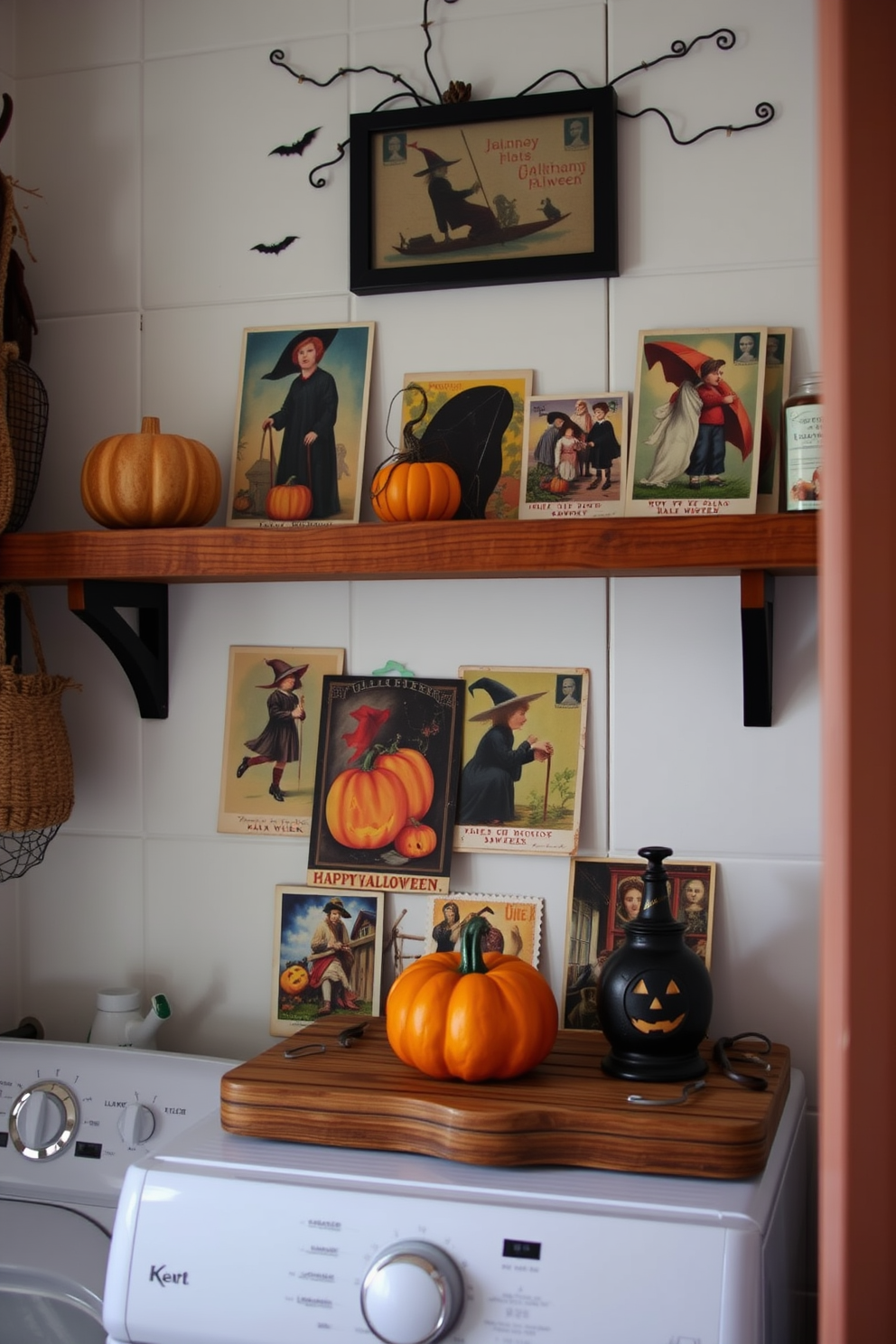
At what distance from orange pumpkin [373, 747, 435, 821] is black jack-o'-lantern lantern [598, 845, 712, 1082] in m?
0.33

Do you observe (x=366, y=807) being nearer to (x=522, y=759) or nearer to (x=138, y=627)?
(x=522, y=759)

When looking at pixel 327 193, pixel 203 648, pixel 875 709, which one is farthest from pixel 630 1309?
pixel 327 193

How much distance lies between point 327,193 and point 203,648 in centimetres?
56

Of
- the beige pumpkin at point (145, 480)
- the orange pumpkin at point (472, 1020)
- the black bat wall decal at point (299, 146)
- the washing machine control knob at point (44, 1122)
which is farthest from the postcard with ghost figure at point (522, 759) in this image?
the black bat wall decal at point (299, 146)

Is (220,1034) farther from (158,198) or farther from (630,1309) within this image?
(158,198)

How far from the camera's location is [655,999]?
109 cm

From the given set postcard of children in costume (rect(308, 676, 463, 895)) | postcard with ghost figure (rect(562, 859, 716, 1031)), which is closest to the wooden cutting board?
postcard with ghost figure (rect(562, 859, 716, 1031))

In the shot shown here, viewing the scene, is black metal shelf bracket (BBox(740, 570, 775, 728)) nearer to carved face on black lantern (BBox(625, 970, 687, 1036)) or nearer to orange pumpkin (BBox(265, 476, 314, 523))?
carved face on black lantern (BBox(625, 970, 687, 1036))

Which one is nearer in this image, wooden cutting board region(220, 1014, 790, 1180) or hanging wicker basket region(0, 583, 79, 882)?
wooden cutting board region(220, 1014, 790, 1180)

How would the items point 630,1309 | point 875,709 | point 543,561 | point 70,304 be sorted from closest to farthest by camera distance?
point 875,709 → point 630,1309 → point 543,561 → point 70,304

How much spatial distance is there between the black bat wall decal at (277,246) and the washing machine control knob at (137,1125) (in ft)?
3.22

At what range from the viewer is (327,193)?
1428mm

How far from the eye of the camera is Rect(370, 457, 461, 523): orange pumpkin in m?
1.26

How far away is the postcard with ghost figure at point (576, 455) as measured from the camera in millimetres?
1325
